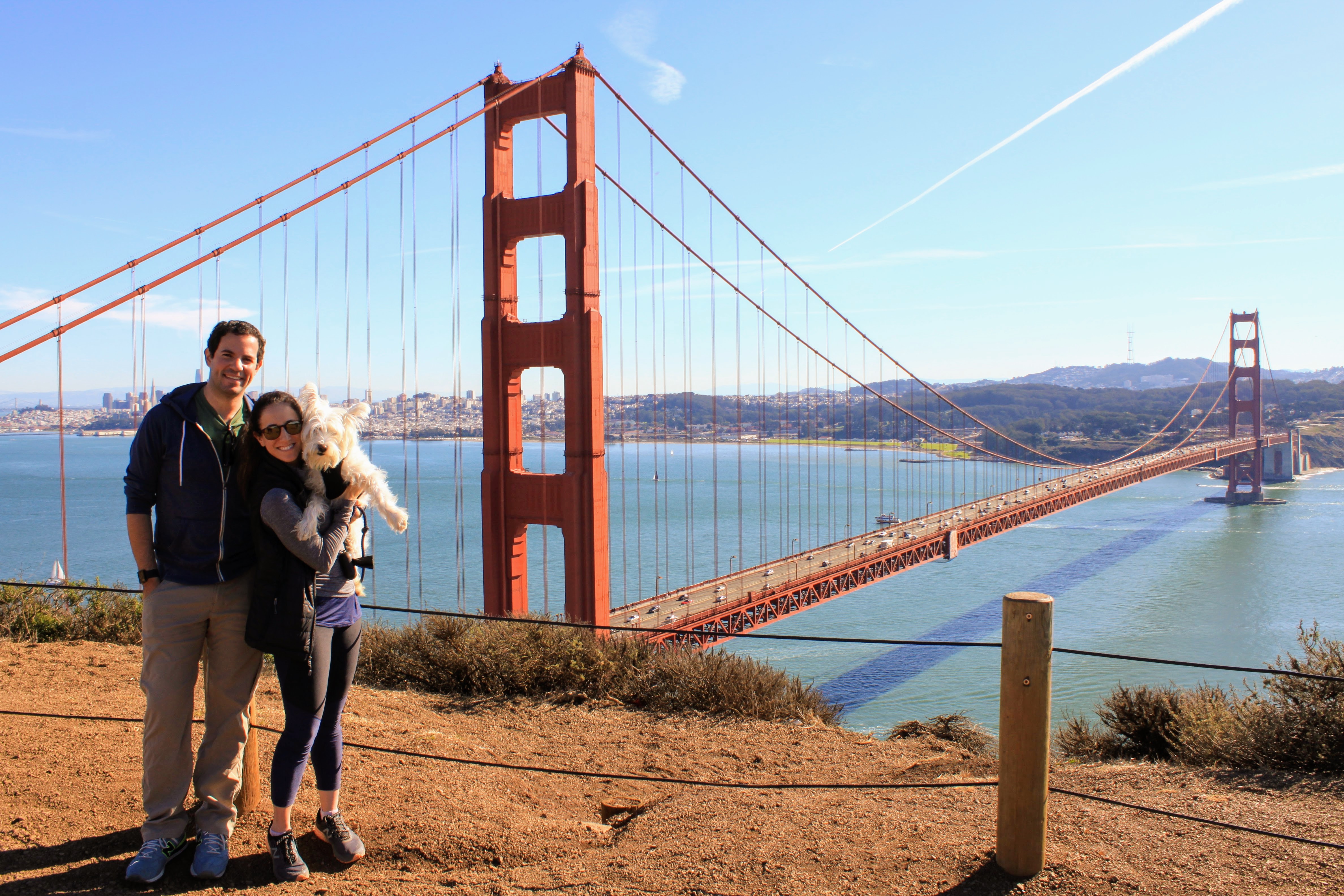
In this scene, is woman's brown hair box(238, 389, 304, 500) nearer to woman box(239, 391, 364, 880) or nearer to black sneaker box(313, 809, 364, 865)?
woman box(239, 391, 364, 880)

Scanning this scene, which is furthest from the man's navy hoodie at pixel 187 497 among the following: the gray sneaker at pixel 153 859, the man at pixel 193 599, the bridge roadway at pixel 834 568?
the bridge roadway at pixel 834 568

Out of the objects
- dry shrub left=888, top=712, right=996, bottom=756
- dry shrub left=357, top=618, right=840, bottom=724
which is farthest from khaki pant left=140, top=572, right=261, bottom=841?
dry shrub left=888, top=712, right=996, bottom=756

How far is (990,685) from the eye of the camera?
1852 cm

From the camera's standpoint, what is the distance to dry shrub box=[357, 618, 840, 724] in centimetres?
507

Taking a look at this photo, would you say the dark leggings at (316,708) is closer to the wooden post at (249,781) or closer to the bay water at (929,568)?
the wooden post at (249,781)

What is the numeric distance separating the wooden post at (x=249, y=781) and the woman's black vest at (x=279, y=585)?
616mm

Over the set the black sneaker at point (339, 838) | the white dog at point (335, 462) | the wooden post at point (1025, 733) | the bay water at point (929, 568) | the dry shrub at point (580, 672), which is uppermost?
the white dog at point (335, 462)

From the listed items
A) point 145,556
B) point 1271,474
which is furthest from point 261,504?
point 1271,474

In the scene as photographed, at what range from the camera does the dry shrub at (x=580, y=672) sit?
5.07m

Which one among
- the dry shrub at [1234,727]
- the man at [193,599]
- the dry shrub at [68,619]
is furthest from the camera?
the dry shrub at [68,619]

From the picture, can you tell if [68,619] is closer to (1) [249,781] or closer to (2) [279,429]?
(1) [249,781]

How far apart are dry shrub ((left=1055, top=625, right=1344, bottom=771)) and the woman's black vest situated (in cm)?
403

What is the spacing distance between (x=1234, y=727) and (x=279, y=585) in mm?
4574

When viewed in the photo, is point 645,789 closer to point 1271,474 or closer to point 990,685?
point 990,685
